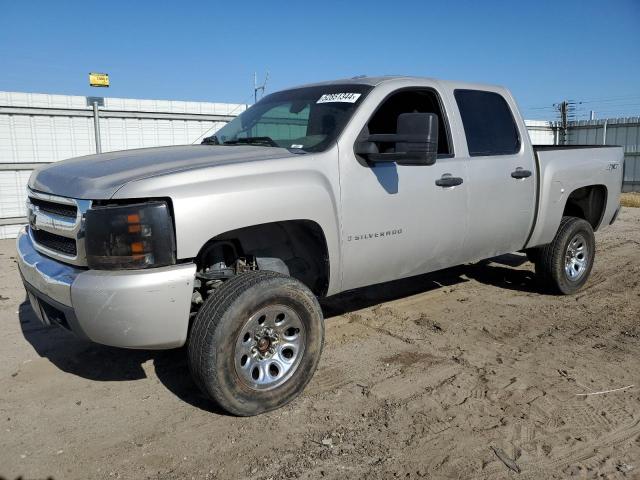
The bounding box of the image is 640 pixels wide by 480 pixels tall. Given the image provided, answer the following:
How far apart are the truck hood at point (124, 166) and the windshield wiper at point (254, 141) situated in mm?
133

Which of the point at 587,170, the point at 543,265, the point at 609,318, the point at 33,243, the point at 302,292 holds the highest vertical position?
the point at 587,170

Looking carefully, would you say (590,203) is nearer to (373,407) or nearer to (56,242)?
(373,407)

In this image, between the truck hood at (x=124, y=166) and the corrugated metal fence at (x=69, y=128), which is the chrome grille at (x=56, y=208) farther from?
the corrugated metal fence at (x=69, y=128)

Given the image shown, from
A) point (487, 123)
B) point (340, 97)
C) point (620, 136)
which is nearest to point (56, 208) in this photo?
point (340, 97)

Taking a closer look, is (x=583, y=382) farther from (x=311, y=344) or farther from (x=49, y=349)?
(x=49, y=349)

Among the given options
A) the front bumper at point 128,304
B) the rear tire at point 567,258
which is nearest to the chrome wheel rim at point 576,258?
the rear tire at point 567,258

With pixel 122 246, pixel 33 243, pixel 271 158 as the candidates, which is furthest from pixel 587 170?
pixel 33 243

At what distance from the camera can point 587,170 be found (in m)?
5.71

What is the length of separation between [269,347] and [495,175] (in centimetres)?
256

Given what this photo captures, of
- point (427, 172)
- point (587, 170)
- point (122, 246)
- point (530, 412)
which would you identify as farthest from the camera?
point (587, 170)

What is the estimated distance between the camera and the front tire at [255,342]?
3055mm

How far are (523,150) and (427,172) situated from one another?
4.70 feet

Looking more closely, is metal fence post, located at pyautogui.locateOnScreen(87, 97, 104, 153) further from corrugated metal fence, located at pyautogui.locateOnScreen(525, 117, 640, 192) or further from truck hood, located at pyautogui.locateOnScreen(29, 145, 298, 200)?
corrugated metal fence, located at pyautogui.locateOnScreen(525, 117, 640, 192)

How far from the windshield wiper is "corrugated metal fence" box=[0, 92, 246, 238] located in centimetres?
679
